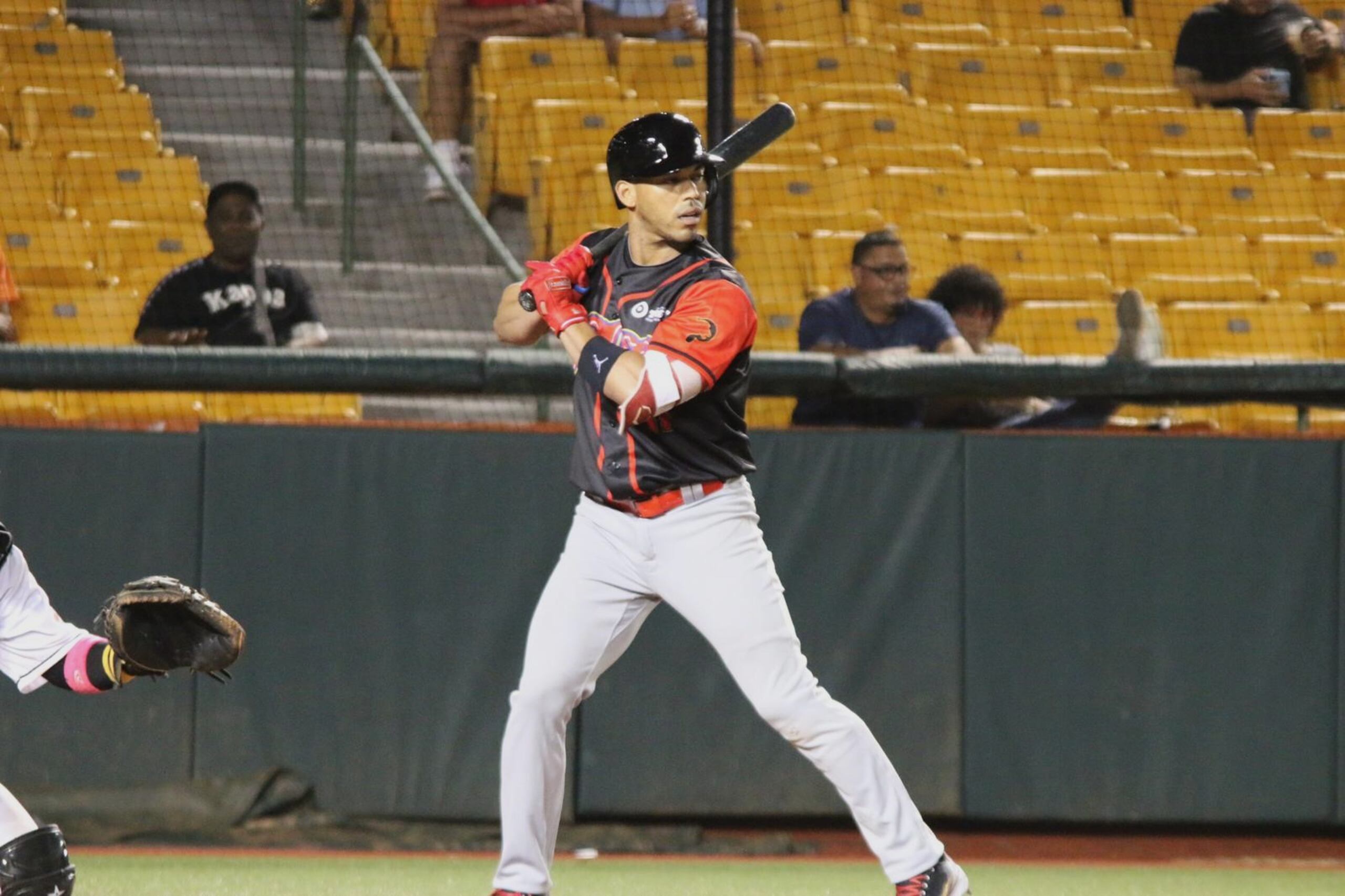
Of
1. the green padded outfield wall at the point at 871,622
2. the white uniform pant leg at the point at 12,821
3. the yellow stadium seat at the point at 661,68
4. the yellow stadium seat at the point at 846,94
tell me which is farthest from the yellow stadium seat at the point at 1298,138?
the white uniform pant leg at the point at 12,821

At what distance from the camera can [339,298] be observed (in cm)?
674

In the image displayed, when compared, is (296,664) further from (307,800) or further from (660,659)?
(660,659)

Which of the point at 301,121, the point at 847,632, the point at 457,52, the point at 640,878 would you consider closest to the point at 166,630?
the point at 640,878

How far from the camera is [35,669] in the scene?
11.8 feet

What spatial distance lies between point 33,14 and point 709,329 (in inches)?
175

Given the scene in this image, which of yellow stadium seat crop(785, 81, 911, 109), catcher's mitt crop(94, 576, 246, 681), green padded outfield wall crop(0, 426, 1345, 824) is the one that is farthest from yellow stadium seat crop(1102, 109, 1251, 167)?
catcher's mitt crop(94, 576, 246, 681)

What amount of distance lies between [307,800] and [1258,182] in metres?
5.30

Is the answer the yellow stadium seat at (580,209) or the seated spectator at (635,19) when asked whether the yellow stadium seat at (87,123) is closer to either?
the yellow stadium seat at (580,209)

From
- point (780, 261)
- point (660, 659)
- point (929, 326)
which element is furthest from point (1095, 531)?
point (780, 261)

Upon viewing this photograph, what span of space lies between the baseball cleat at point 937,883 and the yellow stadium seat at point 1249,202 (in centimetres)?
Result: 514

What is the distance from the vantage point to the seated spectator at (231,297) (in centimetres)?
552

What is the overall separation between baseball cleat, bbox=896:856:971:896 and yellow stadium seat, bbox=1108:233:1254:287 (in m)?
4.45

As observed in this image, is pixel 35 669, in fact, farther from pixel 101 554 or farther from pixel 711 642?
pixel 101 554

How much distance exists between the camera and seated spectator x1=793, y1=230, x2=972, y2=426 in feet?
18.6
